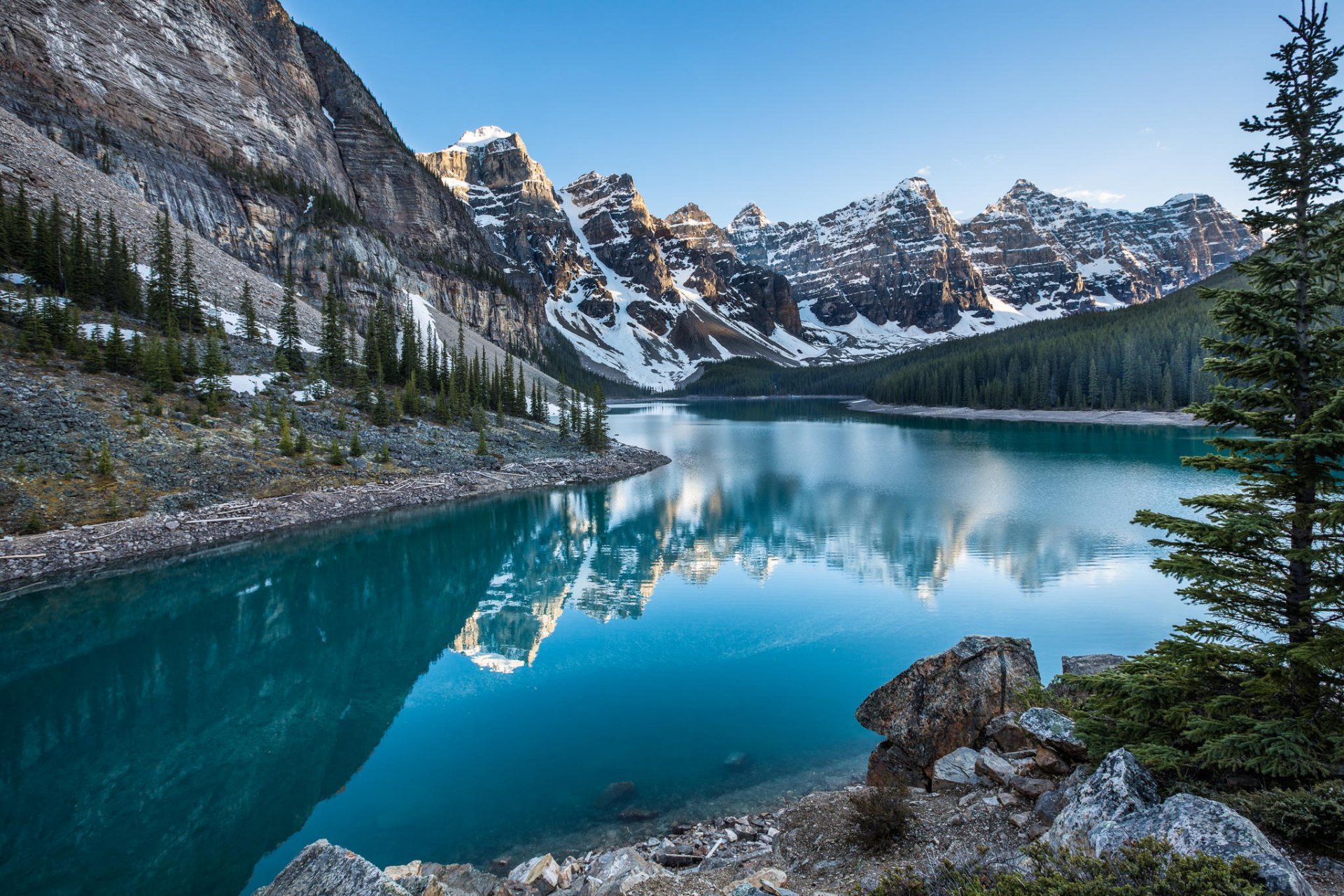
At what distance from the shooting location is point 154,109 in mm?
70375

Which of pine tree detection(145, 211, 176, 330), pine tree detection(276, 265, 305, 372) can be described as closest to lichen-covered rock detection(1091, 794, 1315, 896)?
pine tree detection(276, 265, 305, 372)

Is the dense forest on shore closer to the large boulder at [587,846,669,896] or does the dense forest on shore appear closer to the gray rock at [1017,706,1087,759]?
the gray rock at [1017,706,1087,759]

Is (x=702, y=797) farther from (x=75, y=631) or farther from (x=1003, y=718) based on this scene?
Answer: (x=75, y=631)

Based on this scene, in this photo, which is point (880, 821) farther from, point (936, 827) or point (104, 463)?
point (104, 463)

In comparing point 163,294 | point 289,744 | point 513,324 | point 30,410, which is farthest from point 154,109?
point 289,744

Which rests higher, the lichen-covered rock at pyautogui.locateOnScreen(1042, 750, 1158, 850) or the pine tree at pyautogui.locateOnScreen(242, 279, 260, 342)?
the pine tree at pyautogui.locateOnScreen(242, 279, 260, 342)

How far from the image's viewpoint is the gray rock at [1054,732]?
699 cm

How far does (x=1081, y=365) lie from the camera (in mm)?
90125

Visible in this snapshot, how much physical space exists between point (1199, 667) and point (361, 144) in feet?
457

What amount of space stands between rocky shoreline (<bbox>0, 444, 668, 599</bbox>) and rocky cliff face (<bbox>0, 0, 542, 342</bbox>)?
55.5 metres

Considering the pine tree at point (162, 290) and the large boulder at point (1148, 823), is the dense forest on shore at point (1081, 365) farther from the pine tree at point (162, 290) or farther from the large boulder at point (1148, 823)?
the pine tree at point (162, 290)

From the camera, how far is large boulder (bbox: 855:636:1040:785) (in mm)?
9758

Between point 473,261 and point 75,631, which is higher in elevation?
point 473,261

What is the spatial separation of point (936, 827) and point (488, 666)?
13.1 metres
